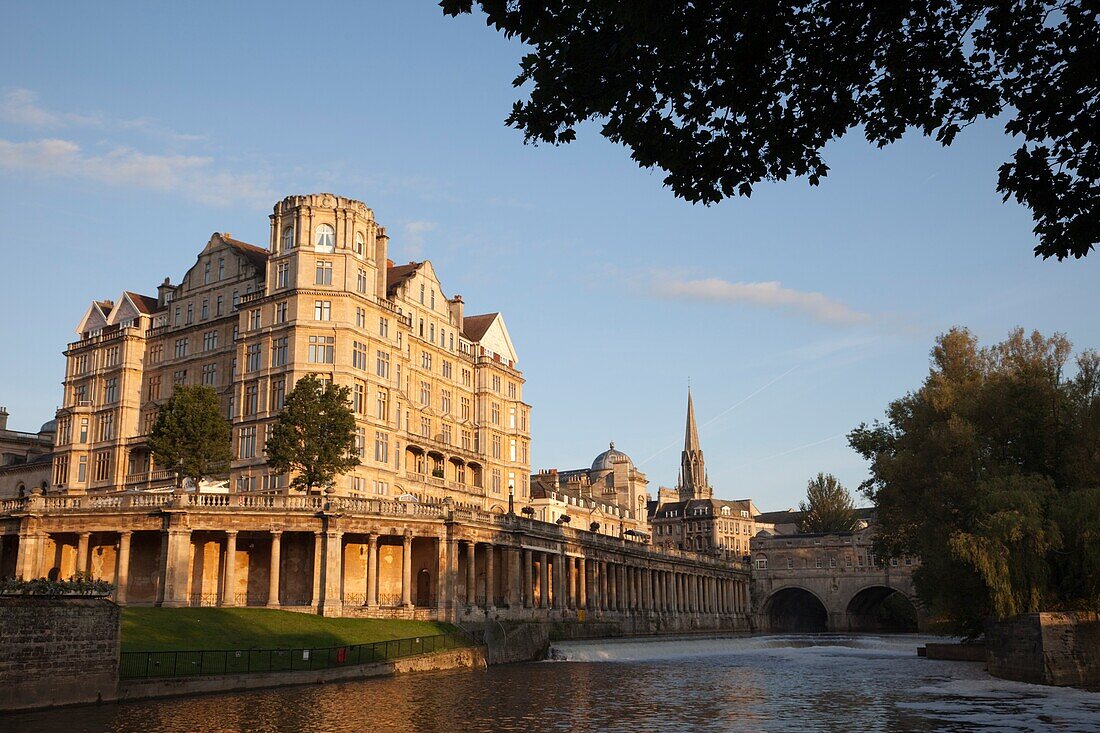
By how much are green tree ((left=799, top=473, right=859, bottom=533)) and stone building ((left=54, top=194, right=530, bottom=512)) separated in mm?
85978

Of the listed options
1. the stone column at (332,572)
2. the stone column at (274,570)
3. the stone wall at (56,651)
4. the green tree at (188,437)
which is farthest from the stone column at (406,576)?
the stone wall at (56,651)

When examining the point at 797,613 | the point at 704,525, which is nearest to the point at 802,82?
the point at 797,613

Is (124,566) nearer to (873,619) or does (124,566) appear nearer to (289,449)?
(289,449)

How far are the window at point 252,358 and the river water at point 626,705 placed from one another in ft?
127

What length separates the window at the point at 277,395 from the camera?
81062 mm

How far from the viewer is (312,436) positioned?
67500 millimetres

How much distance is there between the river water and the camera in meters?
30.6

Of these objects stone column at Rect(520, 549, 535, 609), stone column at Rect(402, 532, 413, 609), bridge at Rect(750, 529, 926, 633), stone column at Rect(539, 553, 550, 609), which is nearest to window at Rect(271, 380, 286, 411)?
stone column at Rect(402, 532, 413, 609)

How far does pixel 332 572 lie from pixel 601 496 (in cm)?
9518

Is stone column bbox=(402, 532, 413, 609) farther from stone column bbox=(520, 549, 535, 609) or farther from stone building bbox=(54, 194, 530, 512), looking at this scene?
stone column bbox=(520, 549, 535, 609)

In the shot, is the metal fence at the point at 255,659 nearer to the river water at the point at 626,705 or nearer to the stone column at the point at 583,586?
the river water at the point at 626,705

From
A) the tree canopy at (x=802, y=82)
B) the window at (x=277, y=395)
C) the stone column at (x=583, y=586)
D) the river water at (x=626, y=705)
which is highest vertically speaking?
the window at (x=277, y=395)

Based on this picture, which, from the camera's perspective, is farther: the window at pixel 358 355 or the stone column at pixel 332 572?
the window at pixel 358 355

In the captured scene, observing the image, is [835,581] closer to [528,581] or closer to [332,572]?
[528,581]
